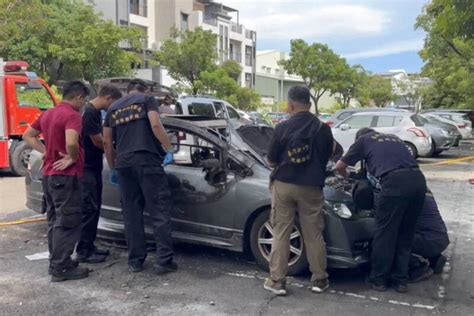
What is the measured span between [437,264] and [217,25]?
147 ft

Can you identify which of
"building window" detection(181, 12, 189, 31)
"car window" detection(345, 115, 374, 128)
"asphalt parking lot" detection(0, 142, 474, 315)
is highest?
"building window" detection(181, 12, 189, 31)

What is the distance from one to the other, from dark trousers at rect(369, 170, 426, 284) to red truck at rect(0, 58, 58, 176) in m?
9.53

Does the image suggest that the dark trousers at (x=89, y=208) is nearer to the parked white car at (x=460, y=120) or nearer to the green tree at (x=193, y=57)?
the parked white car at (x=460, y=120)

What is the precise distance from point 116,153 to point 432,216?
3218 millimetres

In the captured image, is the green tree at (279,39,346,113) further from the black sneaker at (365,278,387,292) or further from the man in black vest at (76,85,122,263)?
the black sneaker at (365,278,387,292)

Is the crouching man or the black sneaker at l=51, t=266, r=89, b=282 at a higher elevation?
the crouching man

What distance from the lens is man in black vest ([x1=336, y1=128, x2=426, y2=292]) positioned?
4.73m

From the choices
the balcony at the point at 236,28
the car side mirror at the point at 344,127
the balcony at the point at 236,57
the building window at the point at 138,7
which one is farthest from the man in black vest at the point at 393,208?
the balcony at the point at 236,28

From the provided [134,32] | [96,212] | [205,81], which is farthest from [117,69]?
[96,212]

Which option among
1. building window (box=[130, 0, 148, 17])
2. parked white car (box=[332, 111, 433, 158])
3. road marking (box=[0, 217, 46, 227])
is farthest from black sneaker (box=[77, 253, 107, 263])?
building window (box=[130, 0, 148, 17])

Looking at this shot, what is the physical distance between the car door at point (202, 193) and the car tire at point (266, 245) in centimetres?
28

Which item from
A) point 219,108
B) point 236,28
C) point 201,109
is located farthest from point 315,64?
point 201,109

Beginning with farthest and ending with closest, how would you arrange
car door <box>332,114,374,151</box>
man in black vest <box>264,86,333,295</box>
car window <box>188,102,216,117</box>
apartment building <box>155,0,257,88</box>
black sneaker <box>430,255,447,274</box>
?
apartment building <box>155,0,257,88</box> < car door <box>332,114,374,151</box> < car window <box>188,102,216,117</box> < black sneaker <box>430,255,447,274</box> < man in black vest <box>264,86,333,295</box>

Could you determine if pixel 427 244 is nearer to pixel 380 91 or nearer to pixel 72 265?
pixel 72 265
